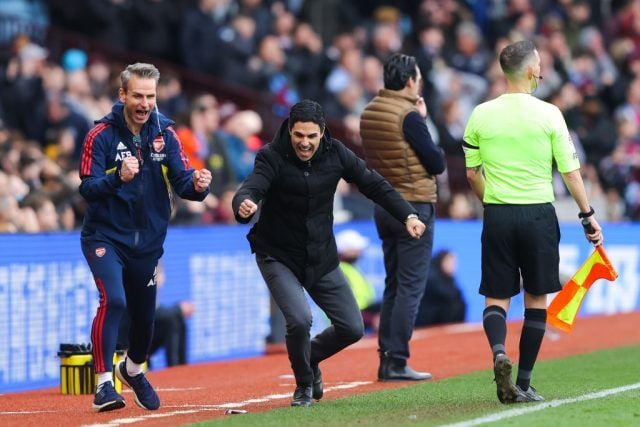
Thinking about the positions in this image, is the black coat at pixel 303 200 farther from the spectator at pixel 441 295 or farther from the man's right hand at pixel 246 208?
the spectator at pixel 441 295

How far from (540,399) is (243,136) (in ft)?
29.6

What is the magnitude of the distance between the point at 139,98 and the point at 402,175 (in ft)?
8.09

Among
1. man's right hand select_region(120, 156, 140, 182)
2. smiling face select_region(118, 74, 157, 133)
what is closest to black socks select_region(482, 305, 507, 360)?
man's right hand select_region(120, 156, 140, 182)

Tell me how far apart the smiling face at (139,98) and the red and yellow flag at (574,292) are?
274 centimetres

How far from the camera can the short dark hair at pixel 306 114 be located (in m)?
8.57

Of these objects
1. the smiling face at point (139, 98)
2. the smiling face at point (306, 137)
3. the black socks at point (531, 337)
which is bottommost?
the black socks at point (531, 337)

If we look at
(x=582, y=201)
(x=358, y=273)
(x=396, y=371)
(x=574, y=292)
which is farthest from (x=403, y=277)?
(x=358, y=273)

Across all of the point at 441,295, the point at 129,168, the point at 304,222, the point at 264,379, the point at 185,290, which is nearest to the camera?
the point at 129,168

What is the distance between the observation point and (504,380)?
27.5 ft

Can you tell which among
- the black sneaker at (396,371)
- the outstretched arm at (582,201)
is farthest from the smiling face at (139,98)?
the black sneaker at (396,371)

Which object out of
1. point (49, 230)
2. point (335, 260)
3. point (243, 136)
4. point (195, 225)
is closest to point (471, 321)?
point (243, 136)

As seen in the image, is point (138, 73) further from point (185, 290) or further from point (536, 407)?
point (185, 290)

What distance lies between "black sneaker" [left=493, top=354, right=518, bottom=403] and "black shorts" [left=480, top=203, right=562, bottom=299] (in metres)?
0.49

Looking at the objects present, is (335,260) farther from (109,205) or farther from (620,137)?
(620,137)
